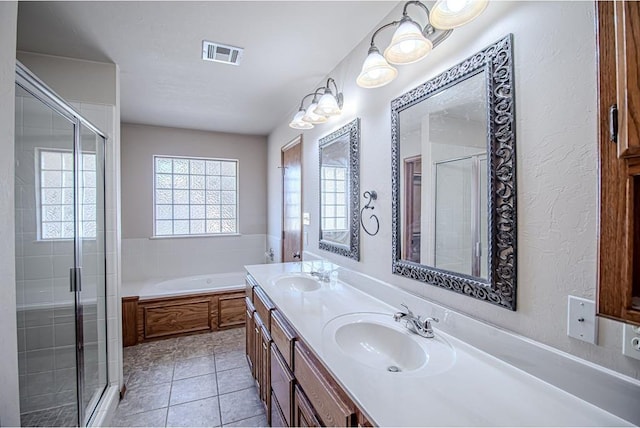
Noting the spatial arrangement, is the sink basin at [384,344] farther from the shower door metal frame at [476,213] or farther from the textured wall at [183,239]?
the textured wall at [183,239]

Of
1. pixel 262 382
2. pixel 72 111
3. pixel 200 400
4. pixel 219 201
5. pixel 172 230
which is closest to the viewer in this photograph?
pixel 72 111

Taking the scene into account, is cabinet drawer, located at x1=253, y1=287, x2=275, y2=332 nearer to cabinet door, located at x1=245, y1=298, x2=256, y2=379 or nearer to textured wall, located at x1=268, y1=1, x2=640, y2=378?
cabinet door, located at x1=245, y1=298, x2=256, y2=379

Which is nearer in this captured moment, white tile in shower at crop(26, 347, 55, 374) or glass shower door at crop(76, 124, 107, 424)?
white tile in shower at crop(26, 347, 55, 374)

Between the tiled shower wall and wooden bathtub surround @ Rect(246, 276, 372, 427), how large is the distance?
1172mm

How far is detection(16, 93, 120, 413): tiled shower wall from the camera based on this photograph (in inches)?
67.9

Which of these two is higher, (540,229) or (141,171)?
(141,171)

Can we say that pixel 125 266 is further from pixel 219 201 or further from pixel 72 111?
pixel 72 111

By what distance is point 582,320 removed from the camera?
2.54ft

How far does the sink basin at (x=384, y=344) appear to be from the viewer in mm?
1051

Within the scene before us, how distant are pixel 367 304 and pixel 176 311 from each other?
2.50 metres

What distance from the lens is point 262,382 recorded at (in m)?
1.86

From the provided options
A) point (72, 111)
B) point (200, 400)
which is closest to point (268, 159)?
point (72, 111)

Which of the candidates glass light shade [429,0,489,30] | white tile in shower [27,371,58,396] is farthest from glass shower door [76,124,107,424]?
glass light shade [429,0,489,30]

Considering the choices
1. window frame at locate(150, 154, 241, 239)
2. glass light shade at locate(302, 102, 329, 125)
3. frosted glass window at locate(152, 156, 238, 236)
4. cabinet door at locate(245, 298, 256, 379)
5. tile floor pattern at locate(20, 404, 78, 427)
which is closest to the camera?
tile floor pattern at locate(20, 404, 78, 427)
